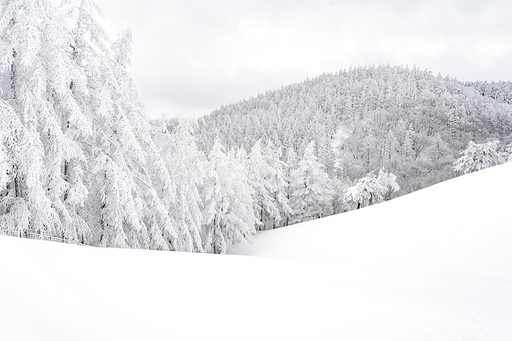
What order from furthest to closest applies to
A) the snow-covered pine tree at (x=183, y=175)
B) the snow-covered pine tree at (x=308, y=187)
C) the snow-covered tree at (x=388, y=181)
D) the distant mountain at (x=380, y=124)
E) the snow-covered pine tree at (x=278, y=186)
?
the distant mountain at (x=380, y=124) → the snow-covered tree at (x=388, y=181) → the snow-covered pine tree at (x=308, y=187) → the snow-covered pine tree at (x=278, y=186) → the snow-covered pine tree at (x=183, y=175)

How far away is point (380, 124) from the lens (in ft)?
473

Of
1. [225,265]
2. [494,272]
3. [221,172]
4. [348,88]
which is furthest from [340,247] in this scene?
[348,88]

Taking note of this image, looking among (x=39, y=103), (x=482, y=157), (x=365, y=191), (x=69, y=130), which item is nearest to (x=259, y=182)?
(x=365, y=191)

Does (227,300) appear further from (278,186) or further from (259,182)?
(278,186)

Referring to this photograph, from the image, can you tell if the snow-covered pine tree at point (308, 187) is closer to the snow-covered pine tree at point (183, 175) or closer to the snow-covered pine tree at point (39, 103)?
the snow-covered pine tree at point (183, 175)

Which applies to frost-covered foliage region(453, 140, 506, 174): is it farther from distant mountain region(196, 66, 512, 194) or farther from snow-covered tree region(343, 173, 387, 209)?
distant mountain region(196, 66, 512, 194)

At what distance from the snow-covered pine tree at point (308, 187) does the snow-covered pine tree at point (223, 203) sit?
479 inches

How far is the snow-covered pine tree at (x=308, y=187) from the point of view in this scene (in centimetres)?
3303

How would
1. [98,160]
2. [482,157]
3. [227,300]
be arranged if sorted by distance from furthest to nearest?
[482,157] < [98,160] < [227,300]

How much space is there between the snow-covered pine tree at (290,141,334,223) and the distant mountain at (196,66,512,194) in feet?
125

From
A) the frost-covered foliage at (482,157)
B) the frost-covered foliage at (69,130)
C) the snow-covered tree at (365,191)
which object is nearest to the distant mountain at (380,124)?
the snow-covered tree at (365,191)

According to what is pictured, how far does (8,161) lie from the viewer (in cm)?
732

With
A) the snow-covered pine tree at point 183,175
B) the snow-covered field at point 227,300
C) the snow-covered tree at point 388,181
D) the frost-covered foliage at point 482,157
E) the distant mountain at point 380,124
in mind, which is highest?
the distant mountain at point 380,124

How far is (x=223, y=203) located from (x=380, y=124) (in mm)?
141540
